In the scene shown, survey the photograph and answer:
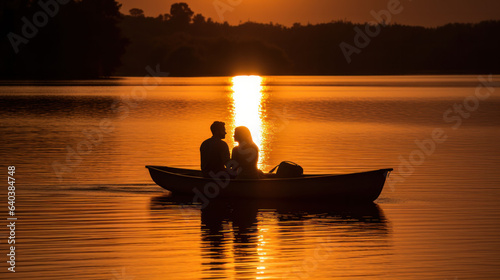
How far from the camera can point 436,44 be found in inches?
7810

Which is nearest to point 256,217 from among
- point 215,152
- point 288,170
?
point 288,170

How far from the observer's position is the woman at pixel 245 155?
16875 mm

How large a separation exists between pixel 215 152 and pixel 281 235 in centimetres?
375

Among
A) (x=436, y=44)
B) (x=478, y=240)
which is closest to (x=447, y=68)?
(x=436, y=44)

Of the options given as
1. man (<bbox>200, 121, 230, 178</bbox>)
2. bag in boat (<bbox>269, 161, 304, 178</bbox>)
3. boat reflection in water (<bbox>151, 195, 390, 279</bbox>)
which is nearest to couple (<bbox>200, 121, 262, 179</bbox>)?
man (<bbox>200, 121, 230, 178</bbox>)

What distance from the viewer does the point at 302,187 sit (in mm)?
17172

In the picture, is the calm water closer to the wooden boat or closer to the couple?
the wooden boat

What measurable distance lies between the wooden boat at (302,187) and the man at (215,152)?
20 centimetres

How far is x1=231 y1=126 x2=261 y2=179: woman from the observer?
16.9 m

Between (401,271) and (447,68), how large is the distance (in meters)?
192

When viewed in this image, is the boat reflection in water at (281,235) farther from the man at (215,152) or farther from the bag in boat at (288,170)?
the man at (215,152)

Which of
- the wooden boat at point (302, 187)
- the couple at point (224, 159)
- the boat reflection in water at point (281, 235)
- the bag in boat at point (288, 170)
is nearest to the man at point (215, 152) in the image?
the couple at point (224, 159)

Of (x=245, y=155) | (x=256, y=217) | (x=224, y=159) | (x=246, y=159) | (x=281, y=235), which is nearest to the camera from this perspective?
(x=281, y=235)

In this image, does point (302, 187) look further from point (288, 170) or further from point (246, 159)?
point (246, 159)
